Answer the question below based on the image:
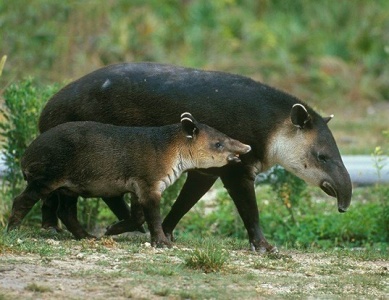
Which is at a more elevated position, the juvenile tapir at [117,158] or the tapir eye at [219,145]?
the tapir eye at [219,145]

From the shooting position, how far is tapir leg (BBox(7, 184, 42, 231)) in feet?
29.4

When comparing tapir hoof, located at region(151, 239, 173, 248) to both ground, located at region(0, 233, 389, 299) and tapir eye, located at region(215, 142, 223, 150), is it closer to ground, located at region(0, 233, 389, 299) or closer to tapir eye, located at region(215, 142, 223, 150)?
ground, located at region(0, 233, 389, 299)

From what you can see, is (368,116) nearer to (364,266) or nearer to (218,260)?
(364,266)

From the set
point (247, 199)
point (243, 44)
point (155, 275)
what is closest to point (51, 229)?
point (247, 199)

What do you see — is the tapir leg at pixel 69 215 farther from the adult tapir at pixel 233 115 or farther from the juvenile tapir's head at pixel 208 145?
the juvenile tapir's head at pixel 208 145

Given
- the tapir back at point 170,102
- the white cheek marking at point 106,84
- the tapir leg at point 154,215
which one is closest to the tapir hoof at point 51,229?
the tapir back at point 170,102

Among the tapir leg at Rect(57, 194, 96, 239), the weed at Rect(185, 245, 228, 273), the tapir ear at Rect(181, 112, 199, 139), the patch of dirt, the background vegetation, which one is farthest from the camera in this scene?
the background vegetation

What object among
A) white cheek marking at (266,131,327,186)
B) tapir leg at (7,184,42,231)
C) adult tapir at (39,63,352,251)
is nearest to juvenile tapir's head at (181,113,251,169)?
adult tapir at (39,63,352,251)

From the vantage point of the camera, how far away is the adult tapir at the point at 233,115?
9383 millimetres

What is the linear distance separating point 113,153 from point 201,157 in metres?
0.79

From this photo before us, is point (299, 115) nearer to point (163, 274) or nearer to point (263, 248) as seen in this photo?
point (263, 248)

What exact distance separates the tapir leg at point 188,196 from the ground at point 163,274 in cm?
76

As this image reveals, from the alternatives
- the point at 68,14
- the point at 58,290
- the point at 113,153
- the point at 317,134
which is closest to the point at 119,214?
the point at 113,153

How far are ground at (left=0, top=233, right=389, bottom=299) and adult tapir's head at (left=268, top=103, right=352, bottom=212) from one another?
0.69 meters
